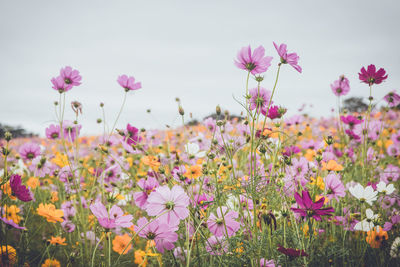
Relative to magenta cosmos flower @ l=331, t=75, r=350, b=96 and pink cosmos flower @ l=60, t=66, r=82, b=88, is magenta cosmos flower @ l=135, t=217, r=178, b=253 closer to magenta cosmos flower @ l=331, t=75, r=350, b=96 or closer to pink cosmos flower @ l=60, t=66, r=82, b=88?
pink cosmos flower @ l=60, t=66, r=82, b=88

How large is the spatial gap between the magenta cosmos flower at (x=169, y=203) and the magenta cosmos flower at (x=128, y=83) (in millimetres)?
824

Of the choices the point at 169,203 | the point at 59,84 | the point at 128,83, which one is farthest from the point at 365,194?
the point at 59,84

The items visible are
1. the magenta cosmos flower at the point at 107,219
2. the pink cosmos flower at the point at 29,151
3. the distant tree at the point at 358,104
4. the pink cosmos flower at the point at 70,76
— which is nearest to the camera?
the magenta cosmos flower at the point at 107,219

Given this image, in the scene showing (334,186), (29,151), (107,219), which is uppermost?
(29,151)

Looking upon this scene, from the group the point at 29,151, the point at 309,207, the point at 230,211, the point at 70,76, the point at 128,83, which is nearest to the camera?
the point at 309,207

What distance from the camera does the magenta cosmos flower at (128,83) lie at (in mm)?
1370

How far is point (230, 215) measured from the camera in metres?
0.87

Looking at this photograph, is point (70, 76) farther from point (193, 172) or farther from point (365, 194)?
point (365, 194)

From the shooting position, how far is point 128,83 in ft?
4.55

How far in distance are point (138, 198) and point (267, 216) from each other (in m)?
0.55

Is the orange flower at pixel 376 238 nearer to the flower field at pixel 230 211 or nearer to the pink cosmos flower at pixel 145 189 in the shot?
the flower field at pixel 230 211

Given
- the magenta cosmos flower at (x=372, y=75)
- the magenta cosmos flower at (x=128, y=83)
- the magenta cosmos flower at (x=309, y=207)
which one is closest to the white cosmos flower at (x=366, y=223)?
the magenta cosmos flower at (x=309, y=207)

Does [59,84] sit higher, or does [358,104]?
[358,104]

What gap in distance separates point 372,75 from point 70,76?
5.02 ft
